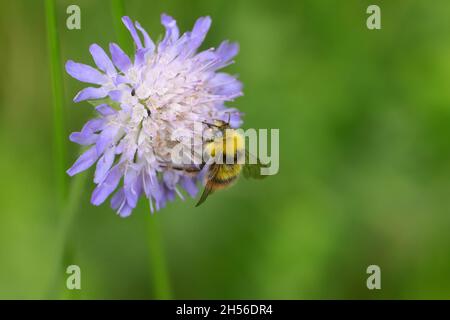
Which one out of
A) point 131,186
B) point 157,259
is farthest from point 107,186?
point 157,259

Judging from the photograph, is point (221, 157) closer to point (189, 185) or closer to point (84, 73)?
point (189, 185)

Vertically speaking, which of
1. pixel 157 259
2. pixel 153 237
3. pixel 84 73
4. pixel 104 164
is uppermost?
pixel 84 73

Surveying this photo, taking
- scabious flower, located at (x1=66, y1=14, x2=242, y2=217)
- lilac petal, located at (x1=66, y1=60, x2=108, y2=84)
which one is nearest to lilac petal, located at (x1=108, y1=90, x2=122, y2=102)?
scabious flower, located at (x1=66, y1=14, x2=242, y2=217)

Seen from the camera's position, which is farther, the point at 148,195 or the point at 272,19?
the point at 272,19

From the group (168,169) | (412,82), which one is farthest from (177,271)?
(412,82)

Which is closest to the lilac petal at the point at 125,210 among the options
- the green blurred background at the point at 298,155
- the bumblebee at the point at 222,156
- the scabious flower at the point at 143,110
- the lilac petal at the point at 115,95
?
the scabious flower at the point at 143,110

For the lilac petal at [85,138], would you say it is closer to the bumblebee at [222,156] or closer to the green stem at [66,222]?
the green stem at [66,222]
